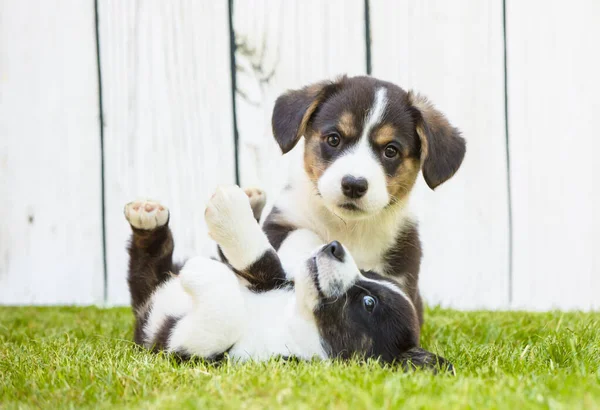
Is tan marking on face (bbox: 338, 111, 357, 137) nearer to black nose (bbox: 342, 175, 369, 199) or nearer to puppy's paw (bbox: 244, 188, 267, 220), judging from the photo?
black nose (bbox: 342, 175, 369, 199)

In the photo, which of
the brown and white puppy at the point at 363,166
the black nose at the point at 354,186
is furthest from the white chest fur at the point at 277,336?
the black nose at the point at 354,186

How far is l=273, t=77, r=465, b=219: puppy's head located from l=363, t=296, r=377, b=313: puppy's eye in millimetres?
578

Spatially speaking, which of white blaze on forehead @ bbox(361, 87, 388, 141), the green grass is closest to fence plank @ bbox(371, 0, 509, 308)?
white blaze on forehead @ bbox(361, 87, 388, 141)

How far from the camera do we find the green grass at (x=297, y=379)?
1826 millimetres

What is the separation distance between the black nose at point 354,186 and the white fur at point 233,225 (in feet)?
1.58

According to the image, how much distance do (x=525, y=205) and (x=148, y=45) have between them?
296 cm

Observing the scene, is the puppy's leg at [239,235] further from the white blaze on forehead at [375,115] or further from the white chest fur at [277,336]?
the white blaze on forehead at [375,115]

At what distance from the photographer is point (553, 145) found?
5426 millimetres

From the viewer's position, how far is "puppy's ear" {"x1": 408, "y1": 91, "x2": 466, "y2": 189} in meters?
3.36

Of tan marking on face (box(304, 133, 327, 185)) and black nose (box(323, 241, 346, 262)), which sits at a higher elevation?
tan marking on face (box(304, 133, 327, 185))

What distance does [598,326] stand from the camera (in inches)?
137

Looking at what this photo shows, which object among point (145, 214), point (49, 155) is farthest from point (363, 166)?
point (49, 155)

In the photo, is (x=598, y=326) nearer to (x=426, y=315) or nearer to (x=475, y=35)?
(x=426, y=315)

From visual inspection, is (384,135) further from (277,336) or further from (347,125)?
(277,336)
